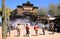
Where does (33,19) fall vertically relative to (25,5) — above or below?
below

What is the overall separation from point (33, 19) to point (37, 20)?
1.05 metres

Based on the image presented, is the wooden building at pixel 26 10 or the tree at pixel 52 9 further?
the tree at pixel 52 9

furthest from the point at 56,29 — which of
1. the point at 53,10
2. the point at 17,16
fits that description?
the point at 53,10

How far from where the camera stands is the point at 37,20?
48.9 meters

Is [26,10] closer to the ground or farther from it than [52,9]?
closer to the ground

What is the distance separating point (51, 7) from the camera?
316 ft

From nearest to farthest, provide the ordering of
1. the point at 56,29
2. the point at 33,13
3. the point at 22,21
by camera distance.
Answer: the point at 56,29
the point at 22,21
the point at 33,13

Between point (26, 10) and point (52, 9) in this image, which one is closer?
point (26, 10)

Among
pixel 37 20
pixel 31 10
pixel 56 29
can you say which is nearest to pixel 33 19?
pixel 37 20

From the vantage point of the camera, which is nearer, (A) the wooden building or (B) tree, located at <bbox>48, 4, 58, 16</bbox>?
(A) the wooden building

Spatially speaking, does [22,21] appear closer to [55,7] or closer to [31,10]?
[31,10]

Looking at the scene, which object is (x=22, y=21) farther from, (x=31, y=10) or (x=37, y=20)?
(x=31, y=10)

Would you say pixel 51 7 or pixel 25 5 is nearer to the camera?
pixel 25 5

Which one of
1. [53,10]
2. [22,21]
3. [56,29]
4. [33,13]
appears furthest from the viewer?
[53,10]
